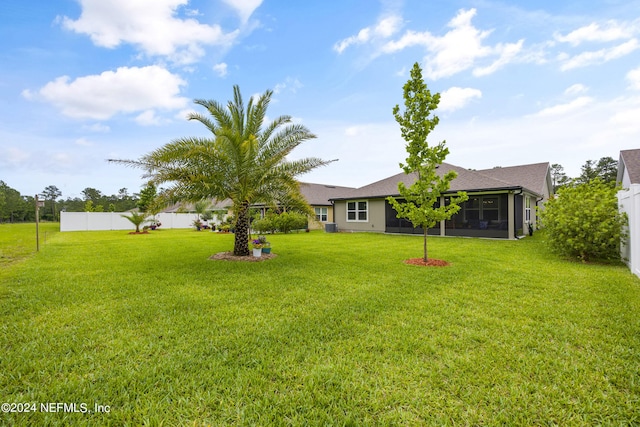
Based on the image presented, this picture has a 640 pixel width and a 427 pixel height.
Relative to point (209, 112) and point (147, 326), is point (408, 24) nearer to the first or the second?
point (209, 112)

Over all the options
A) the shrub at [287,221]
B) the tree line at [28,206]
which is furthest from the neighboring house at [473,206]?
the tree line at [28,206]

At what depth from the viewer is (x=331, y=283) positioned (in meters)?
6.16

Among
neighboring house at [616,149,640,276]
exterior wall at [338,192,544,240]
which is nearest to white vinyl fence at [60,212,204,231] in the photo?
exterior wall at [338,192,544,240]

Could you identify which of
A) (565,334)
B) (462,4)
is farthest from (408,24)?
(565,334)

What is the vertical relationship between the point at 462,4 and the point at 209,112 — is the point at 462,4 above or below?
above

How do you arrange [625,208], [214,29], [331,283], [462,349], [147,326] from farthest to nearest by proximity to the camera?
[214,29] < [625,208] < [331,283] < [147,326] < [462,349]

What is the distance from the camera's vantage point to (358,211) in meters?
20.7

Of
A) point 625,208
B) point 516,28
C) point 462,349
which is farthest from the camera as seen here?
point 516,28

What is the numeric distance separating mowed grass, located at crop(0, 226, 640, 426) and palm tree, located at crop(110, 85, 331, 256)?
11.3 feet

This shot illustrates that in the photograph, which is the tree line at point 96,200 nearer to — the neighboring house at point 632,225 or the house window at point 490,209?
the house window at point 490,209

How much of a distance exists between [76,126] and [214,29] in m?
11.6

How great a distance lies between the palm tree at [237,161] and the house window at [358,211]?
11129 millimetres

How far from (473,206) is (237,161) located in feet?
44.7

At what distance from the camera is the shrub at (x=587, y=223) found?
→ 25.4 feet
